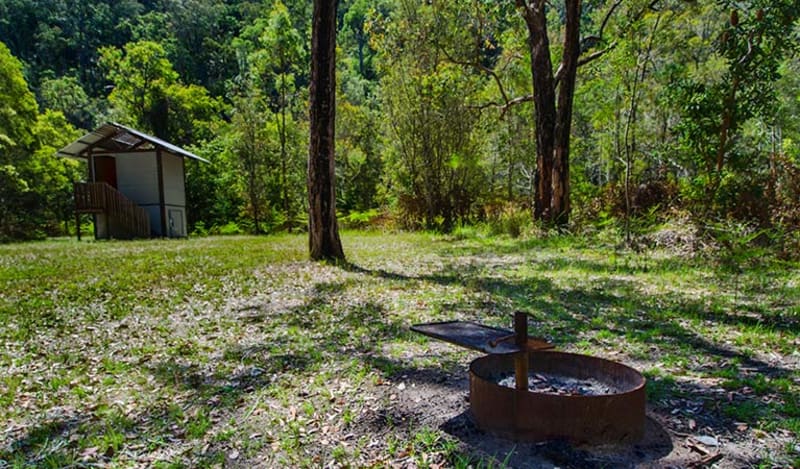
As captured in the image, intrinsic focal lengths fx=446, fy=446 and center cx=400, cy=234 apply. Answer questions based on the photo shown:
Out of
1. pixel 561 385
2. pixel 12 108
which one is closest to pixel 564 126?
pixel 561 385

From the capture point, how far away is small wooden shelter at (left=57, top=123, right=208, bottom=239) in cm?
1816

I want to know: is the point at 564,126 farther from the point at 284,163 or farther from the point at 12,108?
the point at 12,108

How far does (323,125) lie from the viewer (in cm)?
794

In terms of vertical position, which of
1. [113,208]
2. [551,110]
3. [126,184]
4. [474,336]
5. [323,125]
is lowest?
[474,336]

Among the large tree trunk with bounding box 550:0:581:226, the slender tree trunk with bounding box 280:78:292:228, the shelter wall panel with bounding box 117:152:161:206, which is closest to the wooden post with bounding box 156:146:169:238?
the shelter wall panel with bounding box 117:152:161:206

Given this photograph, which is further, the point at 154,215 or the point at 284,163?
the point at 284,163

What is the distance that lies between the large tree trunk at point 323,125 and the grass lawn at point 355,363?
178cm

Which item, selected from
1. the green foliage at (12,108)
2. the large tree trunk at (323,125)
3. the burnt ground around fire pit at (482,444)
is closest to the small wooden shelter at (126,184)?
the green foliage at (12,108)

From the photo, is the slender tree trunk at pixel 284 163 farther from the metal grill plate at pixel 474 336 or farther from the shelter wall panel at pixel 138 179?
the metal grill plate at pixel 474 336

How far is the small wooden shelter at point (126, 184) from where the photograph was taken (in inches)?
715

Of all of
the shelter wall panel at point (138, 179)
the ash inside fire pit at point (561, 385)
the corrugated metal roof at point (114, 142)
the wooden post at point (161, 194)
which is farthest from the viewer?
the shelter wall panel at point (138, 179)

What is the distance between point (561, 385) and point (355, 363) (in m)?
1.48

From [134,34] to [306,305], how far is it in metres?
53.8

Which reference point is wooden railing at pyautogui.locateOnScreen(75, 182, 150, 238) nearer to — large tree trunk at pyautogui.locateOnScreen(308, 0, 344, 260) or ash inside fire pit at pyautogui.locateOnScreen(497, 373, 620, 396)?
large tree trunk at pyautogui.locateOnScreen(308, 0, 344, 260)
